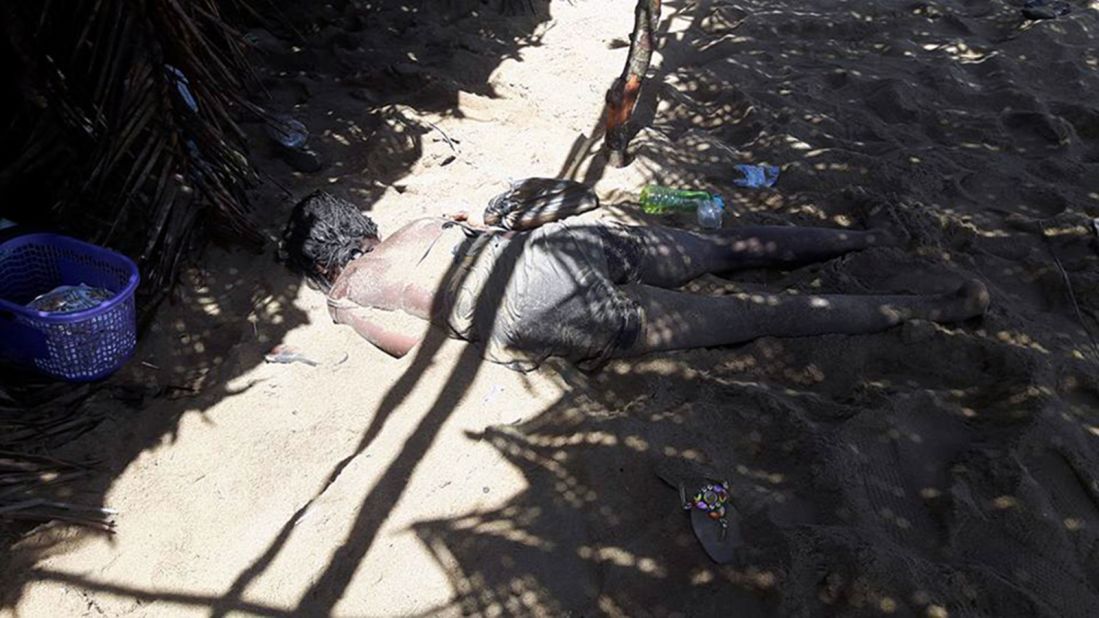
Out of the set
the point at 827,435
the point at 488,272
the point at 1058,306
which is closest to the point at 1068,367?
the point at 1058,306

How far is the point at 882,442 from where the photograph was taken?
224 cm

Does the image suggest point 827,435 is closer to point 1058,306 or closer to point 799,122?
point 1058,306

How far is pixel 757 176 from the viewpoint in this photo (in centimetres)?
378

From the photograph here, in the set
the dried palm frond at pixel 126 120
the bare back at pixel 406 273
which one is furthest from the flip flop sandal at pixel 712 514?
the dried palm frond at pixel 126 120

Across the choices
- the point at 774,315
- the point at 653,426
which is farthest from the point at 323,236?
the point at 774,315

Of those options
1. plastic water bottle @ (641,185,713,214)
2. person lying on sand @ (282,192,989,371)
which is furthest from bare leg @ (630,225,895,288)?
plastic water bottle @ (641,185,713,214)

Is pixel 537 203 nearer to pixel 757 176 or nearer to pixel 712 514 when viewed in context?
pixel 757 176

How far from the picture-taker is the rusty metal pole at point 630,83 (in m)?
3.76

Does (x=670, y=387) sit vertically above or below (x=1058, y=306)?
above

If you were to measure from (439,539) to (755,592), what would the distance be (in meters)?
0.89

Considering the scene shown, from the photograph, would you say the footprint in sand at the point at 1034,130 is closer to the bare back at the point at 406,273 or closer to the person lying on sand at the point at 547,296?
the person lying on sand at the point at 547,296

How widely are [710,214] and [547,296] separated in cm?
122

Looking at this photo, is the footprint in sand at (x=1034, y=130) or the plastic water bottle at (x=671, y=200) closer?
the plastic water bottle at (x=671, y=200)

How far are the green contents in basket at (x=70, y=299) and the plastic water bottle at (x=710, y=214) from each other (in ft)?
8.23
